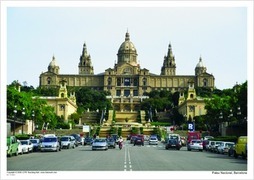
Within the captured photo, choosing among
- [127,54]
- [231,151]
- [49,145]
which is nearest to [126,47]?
[127,54]

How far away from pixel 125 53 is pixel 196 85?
88.1 ft

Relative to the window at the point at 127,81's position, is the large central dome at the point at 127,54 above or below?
above

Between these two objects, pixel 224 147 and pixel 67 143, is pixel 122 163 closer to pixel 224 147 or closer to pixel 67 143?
pixel 224 147

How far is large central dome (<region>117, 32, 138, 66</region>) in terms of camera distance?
189250 millimetres

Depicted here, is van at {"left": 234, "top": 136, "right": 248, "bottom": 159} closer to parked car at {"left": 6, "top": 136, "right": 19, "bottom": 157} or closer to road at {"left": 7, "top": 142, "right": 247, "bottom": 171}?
road at {"left": 7, "top": 142, "right": 247, "bottom": 171}

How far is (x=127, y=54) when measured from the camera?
621ft

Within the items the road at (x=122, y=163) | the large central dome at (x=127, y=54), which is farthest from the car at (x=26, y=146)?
the large central dome at (x=127, y=54)

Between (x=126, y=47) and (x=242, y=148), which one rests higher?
(x=126, y=47)

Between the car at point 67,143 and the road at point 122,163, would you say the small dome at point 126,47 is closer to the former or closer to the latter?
the car at point 67,143

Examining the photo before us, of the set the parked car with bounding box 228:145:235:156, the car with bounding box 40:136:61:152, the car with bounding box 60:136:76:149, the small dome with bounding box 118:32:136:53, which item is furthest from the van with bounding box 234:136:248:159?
the small dome with bounding box 118:32:136:53

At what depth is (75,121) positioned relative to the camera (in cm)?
11994

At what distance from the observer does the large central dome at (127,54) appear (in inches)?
7451

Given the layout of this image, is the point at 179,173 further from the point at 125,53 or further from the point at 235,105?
the point at 125,53

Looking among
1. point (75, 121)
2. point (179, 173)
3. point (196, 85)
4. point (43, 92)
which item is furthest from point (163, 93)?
point (179, 173)
